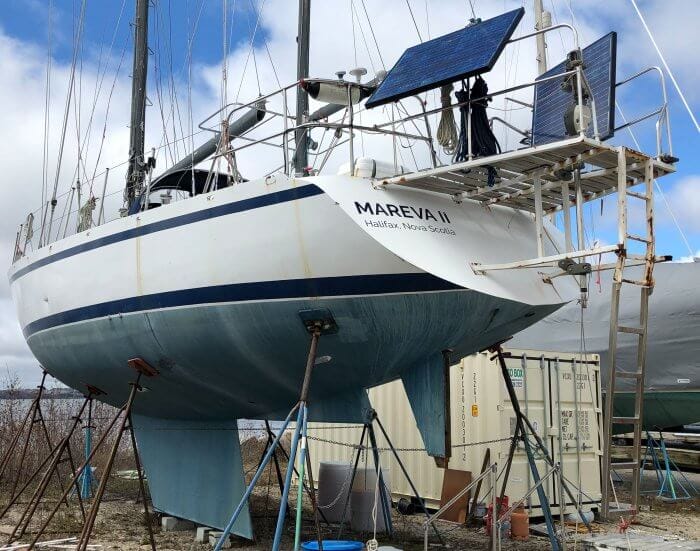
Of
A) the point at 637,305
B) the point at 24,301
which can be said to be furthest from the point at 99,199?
the point at 637,305

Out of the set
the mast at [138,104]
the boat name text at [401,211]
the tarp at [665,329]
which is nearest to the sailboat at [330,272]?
the boat name text at [401,211]

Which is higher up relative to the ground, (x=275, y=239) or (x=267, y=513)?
(x=275, y=239)

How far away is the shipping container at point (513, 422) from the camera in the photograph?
11.3 meters

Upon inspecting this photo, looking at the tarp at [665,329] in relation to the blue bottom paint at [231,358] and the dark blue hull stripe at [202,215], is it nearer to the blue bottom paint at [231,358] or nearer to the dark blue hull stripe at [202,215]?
the blue bottom paint at [231,358]

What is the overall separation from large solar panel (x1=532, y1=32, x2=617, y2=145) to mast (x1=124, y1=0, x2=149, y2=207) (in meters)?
6.73

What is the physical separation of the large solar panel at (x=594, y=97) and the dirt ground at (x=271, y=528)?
16.5 ft

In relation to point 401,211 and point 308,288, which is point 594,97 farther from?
point 308,288

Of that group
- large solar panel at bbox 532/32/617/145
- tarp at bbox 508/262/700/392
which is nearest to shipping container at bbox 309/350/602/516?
tarp at bbox 508/262/700/392

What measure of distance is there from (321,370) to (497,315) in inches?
72.5

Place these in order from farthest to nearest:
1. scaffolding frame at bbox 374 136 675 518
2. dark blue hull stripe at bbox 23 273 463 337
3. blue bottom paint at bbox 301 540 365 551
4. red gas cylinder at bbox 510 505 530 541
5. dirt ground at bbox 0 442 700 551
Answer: red gas cylinder at bbox 510 505 530 541 → dirt ground at bbox 0 442 700 551 → blue bottom paint at bbox 301 540 365 551 → dark blue hull stripe at bbox 23 273 463 337 → scaffolding frame at bbox 374 136 675 518

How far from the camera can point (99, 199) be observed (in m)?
10.0

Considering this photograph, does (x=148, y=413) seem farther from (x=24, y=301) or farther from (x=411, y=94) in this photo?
(x=411, y=94)

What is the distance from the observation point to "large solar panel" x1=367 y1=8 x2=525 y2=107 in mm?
6141

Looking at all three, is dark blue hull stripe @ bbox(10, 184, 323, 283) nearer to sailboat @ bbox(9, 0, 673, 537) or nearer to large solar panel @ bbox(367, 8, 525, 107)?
sailboat @ bbox(9, 0, 673, 537)
